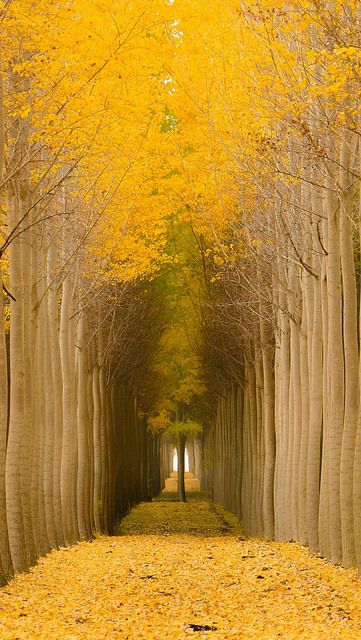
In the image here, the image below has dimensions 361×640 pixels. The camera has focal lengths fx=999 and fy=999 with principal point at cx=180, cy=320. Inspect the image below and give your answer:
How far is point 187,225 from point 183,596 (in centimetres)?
1917

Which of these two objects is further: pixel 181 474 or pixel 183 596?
pixel 181 474

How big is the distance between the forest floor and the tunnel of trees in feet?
2.11

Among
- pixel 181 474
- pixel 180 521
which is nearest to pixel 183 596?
pixel 180 521

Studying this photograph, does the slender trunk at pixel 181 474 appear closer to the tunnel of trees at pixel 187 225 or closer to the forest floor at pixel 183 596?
the tunnel of trees at pixel 187 225

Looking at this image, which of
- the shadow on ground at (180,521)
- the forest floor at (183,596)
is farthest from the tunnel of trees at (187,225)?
the shadow on ground at (180,521)

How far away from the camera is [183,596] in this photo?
12.2 m

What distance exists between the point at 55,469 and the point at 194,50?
864 centimetres

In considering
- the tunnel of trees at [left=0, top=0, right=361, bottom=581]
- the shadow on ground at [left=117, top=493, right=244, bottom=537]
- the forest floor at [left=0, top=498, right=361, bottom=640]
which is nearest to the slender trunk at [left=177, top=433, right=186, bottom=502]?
the shadow on ground at [left=117, top=493, right=244, bottom=537]

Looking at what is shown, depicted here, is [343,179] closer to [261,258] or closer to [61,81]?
[61,81]

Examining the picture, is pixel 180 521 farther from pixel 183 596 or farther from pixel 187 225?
pixel 183 596

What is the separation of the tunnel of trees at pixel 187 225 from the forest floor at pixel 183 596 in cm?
64

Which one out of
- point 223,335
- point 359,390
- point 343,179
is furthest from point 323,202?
point 223,335

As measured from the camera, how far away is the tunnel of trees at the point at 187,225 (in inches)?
520

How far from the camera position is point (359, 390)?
1405 cm
